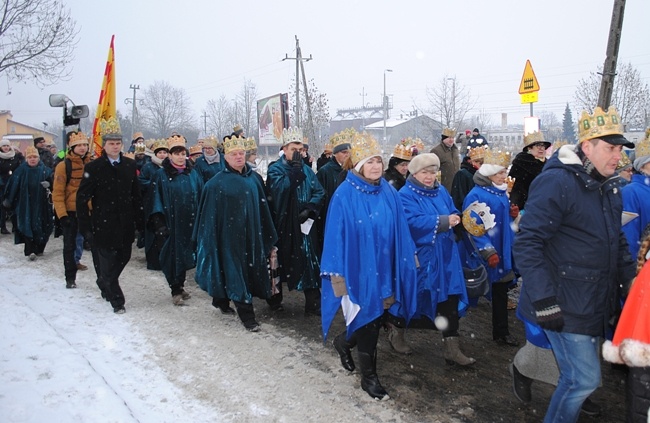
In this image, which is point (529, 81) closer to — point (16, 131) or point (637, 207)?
point (637, 207)

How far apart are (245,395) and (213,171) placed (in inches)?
231

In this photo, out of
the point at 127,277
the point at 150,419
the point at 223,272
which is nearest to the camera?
the point at 150,419

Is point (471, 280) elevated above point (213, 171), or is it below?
below

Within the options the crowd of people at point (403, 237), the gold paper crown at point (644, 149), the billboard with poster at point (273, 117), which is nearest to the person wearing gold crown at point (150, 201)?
the crowd of people at point (403, 237)

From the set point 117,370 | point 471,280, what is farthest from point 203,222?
point 471,280

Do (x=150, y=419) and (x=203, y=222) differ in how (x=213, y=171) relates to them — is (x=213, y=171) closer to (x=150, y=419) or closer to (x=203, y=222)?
(x=203, y=222)

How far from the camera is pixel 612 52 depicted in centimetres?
948

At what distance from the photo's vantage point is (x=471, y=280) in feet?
17.7

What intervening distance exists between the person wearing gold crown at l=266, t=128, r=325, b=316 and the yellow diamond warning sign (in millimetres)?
5868

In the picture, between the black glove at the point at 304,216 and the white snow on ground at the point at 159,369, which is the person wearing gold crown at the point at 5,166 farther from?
the black glove at the point at 304,216

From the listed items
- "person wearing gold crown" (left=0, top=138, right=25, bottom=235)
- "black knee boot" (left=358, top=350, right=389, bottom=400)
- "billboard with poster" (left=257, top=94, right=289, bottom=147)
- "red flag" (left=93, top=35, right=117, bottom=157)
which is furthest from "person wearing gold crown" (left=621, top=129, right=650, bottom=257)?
"billboard with poster" (left=257, top=94, right=289, bottom=147)

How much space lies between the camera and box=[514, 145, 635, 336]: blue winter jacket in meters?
3.31

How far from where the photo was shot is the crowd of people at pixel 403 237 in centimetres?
334

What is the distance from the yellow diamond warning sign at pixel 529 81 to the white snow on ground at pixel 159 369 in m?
7.26
